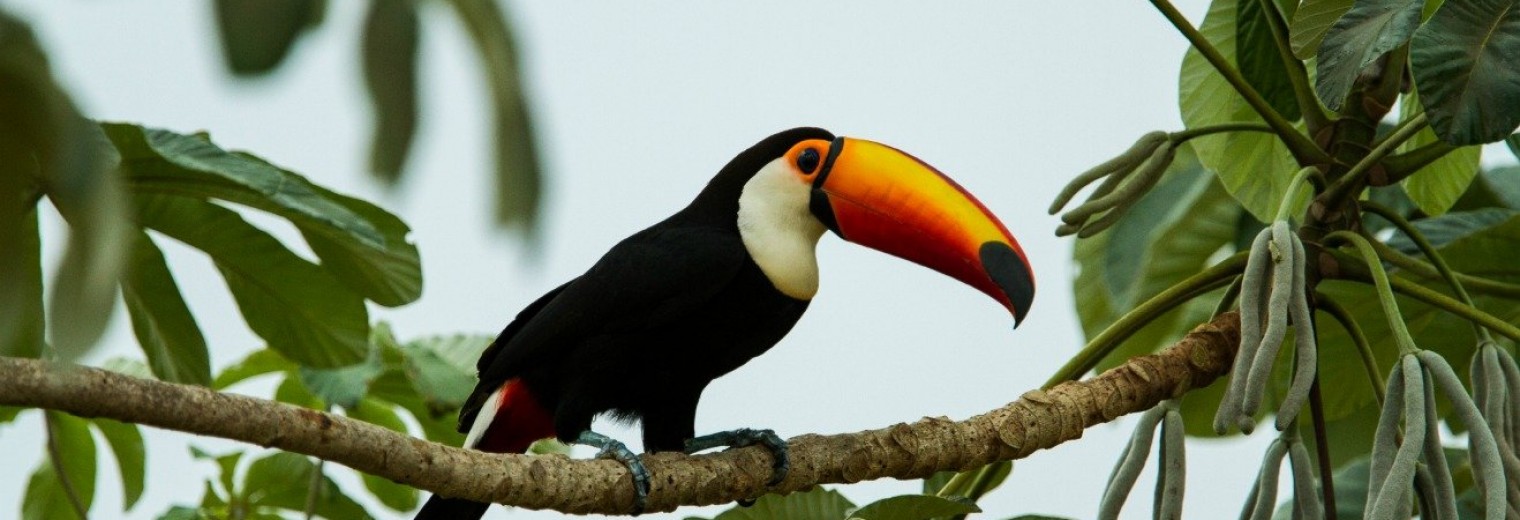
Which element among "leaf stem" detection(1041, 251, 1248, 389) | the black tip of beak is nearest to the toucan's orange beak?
the black tip of beak

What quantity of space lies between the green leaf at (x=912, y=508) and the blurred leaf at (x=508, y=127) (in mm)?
1392

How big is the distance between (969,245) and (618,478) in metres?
0.65

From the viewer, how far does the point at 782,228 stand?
247 cm

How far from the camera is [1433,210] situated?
2.81 meters

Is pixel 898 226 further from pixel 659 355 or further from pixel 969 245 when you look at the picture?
pixel 659 355

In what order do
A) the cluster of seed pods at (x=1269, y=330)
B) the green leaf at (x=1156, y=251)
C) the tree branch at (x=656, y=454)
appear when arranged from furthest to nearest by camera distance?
1. the green leaf at (x=1156, y=251)
2. the cluster of seed pods at (x=1269, y=330)
3. the tree branch at (x=656, y=454)

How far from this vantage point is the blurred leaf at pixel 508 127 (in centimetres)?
52

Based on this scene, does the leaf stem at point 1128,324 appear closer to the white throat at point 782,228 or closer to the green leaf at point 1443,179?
the white throat at point 782,228

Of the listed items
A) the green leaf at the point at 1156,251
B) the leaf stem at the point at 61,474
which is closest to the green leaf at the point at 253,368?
the leaf stem at the point at 61,474

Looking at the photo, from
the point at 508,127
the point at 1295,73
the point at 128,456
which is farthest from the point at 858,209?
the point at 508,127

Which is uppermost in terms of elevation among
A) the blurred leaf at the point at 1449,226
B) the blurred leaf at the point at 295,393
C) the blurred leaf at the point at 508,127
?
the blurred leaf at the point at 1449,226

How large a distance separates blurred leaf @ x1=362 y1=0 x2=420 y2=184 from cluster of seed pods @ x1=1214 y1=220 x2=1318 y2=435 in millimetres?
1480

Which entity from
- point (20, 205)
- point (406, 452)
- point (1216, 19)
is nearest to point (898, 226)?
point (1216, 19)

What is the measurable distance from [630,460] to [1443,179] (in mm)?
1643
